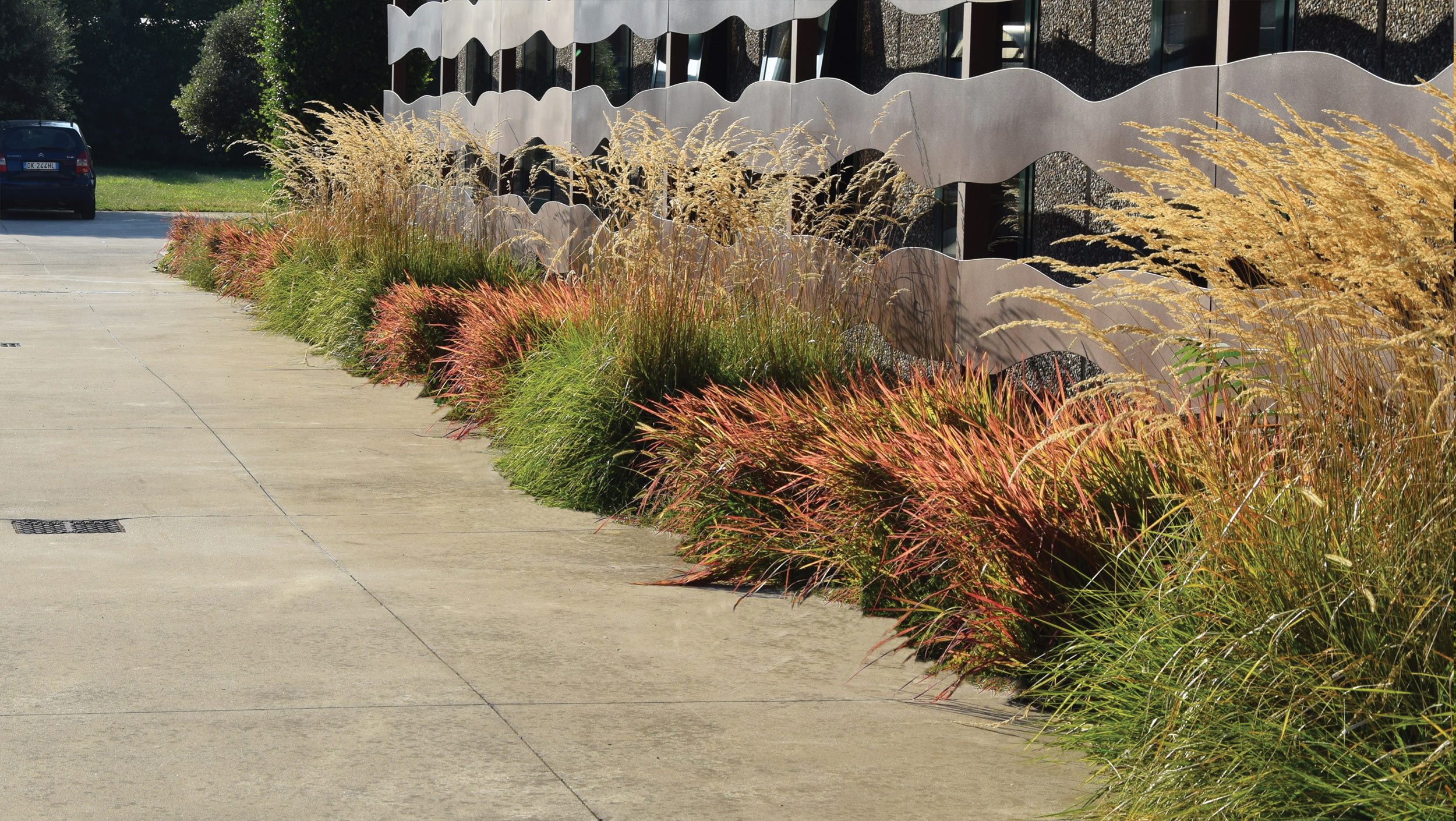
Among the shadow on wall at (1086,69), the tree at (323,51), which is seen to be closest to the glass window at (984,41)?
the shadow on wall at (1086,69)

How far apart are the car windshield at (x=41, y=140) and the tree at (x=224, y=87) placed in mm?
10956

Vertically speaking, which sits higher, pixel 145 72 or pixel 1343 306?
pixel 145 72

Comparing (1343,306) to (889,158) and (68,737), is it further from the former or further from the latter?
(889,158)

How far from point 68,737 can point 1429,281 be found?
3353mm

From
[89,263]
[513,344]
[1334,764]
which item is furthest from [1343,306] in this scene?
[89,263]

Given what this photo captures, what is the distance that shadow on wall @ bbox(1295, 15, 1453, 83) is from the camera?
6312mm

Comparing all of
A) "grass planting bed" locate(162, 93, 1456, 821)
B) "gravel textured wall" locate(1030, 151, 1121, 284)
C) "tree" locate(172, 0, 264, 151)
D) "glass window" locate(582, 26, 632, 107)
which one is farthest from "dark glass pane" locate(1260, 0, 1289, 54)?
"tree" locate(172, 0, 264, 151)

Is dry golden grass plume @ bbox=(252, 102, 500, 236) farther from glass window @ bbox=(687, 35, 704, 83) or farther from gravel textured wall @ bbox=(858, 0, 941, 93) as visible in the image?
gravel textured wall @ bbox=(858, 0, 941, 93)

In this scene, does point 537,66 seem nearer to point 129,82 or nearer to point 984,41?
point 984,41

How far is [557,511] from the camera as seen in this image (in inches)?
274

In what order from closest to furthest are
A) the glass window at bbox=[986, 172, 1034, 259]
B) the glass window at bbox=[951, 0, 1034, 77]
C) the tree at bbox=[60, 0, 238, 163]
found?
the glass window at bbox=[951, 0, 1034, 77], the glass window at bbox=[986, 172, 1034, 259], the tree at bbox=[60, 0, 238, 163]

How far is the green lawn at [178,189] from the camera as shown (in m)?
34.1

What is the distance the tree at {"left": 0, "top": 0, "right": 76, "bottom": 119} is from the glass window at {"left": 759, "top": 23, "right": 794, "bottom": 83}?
113 ft

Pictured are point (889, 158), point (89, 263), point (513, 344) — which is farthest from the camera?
point (89, 263)
